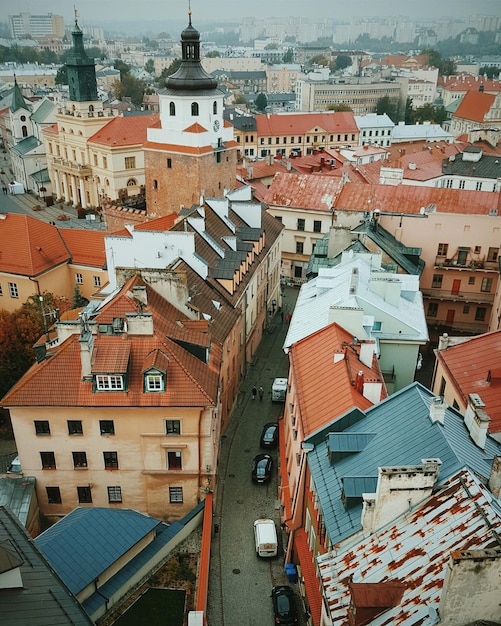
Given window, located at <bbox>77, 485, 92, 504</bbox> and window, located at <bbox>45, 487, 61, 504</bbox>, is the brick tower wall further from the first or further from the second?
window, located at <bbox>45, 487, 61, 504</bbox>

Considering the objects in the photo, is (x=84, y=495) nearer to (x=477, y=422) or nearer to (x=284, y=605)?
(x=284, y=605)

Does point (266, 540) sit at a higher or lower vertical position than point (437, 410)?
lower

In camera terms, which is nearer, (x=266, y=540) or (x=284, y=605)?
(x=284, y=605)

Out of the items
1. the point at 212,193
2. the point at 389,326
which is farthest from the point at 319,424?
the point at 212,193

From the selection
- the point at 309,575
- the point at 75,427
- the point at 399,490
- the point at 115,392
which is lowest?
the point at 309,575

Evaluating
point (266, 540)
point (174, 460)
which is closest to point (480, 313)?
point (266, 540)

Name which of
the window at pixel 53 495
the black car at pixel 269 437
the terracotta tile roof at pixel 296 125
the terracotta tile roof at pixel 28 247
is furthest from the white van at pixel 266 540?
the terracotta tile roof at pixel 296 125

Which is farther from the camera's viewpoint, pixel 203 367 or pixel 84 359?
pixel 203 367

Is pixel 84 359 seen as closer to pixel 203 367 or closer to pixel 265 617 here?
pixel 203 367

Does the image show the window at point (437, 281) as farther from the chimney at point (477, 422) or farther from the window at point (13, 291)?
the window at point (13, 291)
